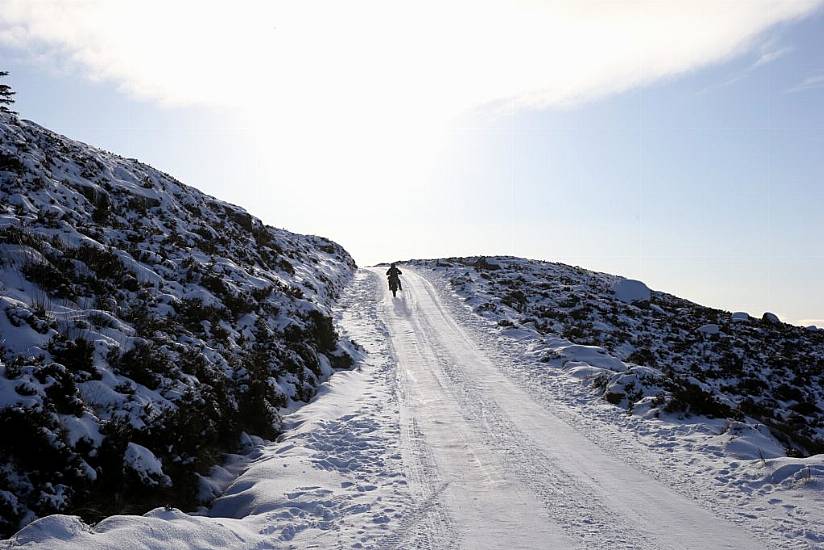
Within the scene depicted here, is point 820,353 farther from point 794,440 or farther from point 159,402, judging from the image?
point 159,402

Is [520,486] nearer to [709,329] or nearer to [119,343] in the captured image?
[119,343]

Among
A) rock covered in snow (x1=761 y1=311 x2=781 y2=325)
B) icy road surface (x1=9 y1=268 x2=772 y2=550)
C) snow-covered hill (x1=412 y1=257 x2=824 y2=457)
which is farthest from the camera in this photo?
rock covered in snow (x1=761 y1=311 x2=781 y2=325)

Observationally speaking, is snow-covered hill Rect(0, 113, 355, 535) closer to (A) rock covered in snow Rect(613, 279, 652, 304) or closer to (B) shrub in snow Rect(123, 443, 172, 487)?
(B) shrub in snow Rect(123, 443, 172, 487)

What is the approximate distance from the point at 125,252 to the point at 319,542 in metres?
9.41

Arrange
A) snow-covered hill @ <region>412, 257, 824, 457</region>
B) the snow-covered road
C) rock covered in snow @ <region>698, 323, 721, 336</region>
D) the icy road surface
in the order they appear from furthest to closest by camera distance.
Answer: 1. rock covered in snow @ <region>698, 323, 721, 336</region>
2. snow-covered hill @ <region>412, 257, 824, 457</region>
3. the snow-covered road
4. the icy road surface

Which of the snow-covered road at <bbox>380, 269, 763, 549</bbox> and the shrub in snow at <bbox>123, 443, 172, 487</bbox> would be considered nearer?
the snow-covered road at <bbox>380, 269, 763, 549</bbox>

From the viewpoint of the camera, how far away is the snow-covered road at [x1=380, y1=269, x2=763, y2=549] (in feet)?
19.2

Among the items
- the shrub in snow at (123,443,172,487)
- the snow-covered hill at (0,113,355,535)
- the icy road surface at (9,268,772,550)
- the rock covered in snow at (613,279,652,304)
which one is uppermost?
the rock covered in snow at (613,279,652,304)

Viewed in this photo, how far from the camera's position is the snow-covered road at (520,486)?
5.87 metres

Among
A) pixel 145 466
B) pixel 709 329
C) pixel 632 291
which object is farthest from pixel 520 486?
pixel 632 291

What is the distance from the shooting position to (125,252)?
39.4ft

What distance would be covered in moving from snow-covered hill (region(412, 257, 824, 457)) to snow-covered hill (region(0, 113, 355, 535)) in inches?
307

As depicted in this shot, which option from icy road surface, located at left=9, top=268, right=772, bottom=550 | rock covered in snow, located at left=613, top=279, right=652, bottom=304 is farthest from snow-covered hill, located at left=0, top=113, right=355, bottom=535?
rock covered in snow, located at left=613, top=279, right=652, bottom=304

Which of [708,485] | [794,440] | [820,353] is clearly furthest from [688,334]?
[708,485]
